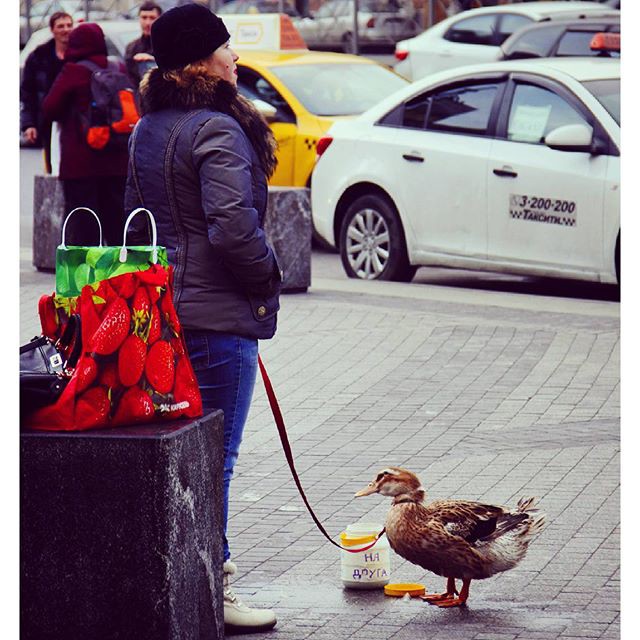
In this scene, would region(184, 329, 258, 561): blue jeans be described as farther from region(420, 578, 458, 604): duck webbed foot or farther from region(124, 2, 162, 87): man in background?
region(124, 2, 162, 87): man in background

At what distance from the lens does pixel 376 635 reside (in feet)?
17.2

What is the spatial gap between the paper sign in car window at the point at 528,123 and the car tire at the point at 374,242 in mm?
1187

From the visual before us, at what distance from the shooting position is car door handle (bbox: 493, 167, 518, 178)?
1204 cm

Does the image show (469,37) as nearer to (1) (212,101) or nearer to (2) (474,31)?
(2) (474,31)

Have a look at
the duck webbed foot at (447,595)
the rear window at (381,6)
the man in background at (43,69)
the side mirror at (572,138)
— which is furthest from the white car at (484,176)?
the rear window at (381,6)

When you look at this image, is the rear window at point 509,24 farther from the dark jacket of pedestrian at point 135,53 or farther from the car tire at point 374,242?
the car tire at point 374,242

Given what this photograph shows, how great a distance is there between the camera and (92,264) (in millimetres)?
4742

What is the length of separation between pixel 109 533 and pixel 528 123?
8.15 m

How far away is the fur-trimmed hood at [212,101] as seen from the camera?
5.18 meters

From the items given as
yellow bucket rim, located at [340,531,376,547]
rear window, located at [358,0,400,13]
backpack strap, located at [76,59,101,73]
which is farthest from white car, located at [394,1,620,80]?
yellow bucket rim, located at [340,531,376,547]

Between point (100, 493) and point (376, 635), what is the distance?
3.66ft

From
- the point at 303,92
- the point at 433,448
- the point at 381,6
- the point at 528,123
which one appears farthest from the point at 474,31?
the point at 433,448

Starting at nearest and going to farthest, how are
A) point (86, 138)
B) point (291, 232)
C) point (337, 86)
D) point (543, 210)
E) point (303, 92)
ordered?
point (86, 138) → point (543, 210) → point (291, 232) → point (303, 92) → point (337, 86)
